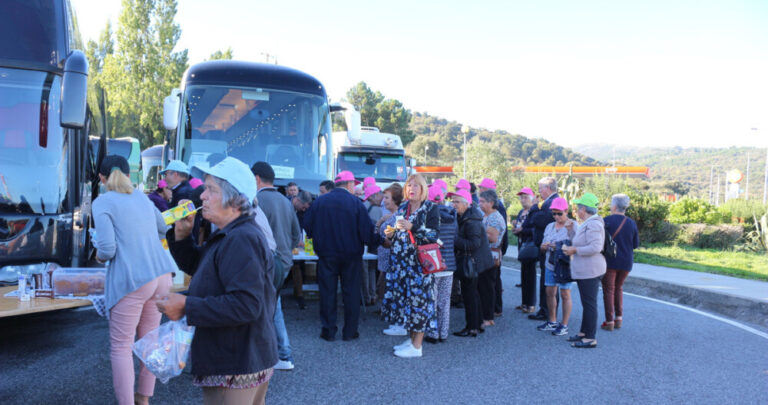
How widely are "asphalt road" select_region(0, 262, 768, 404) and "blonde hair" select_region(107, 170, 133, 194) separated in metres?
1.86

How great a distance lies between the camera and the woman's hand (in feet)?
7.83

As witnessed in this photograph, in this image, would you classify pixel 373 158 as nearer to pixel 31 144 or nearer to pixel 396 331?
pixel 396 331

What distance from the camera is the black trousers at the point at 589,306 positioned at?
6.37m

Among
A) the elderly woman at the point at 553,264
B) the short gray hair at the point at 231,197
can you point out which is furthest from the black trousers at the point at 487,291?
the short gray hair at the point at 231,197

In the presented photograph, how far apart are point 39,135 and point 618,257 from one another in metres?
6.89

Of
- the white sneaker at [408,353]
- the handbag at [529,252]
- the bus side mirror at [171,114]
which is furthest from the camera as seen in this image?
the bus side mirror at [171,114]

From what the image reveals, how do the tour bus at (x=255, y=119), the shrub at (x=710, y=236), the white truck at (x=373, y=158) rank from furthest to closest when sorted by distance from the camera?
the white truck at (x=373, y=158), the shrub at (x=710, y=236), the tour bus at (x=255, y=119)

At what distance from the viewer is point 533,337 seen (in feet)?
22.4

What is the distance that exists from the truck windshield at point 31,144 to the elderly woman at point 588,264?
5.71 meters

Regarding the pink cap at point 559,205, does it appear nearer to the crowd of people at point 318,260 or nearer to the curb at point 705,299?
the crowd of people at point 318,260

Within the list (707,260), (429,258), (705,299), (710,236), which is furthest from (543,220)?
(710,236)

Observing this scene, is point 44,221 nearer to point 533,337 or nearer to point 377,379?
point 377,379

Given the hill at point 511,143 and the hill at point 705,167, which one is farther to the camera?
the hill at point 511,143

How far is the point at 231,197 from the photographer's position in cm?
257
